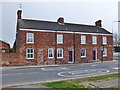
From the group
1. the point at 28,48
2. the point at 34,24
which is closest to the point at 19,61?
the point at 28,48

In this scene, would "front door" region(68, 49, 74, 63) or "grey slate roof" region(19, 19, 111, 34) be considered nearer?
"grey slate roof" region(19, 19, 111, 34)

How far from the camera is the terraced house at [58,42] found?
102ft

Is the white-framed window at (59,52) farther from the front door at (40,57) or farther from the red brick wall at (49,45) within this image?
the front door at (40,57)

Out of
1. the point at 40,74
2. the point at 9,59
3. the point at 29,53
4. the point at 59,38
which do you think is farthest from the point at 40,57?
the point at 40,74

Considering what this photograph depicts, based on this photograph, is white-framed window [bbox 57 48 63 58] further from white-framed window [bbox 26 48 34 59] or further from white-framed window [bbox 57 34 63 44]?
white-framed window [bbox 26 48 34 59]

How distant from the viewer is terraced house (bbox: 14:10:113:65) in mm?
30969

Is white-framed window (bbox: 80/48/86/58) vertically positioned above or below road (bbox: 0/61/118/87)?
above

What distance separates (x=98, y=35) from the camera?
3834cm

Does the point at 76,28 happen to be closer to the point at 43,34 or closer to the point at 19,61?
the point at 43,34

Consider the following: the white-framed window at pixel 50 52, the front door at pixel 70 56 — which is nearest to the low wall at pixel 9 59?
the white-framed window at pixel 50 52

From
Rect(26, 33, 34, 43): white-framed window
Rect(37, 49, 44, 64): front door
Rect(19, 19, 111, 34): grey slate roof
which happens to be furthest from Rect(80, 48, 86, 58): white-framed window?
Rect(26, 33, 34, 43): white-framed window

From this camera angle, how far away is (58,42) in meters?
33.7

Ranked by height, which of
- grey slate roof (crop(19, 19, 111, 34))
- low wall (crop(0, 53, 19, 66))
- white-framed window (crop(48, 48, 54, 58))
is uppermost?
grey slate roof (crop(19, 19, 111, 34))

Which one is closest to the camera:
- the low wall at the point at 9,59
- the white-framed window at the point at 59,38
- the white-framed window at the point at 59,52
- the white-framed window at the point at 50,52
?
the low wall at the point at 9,59
